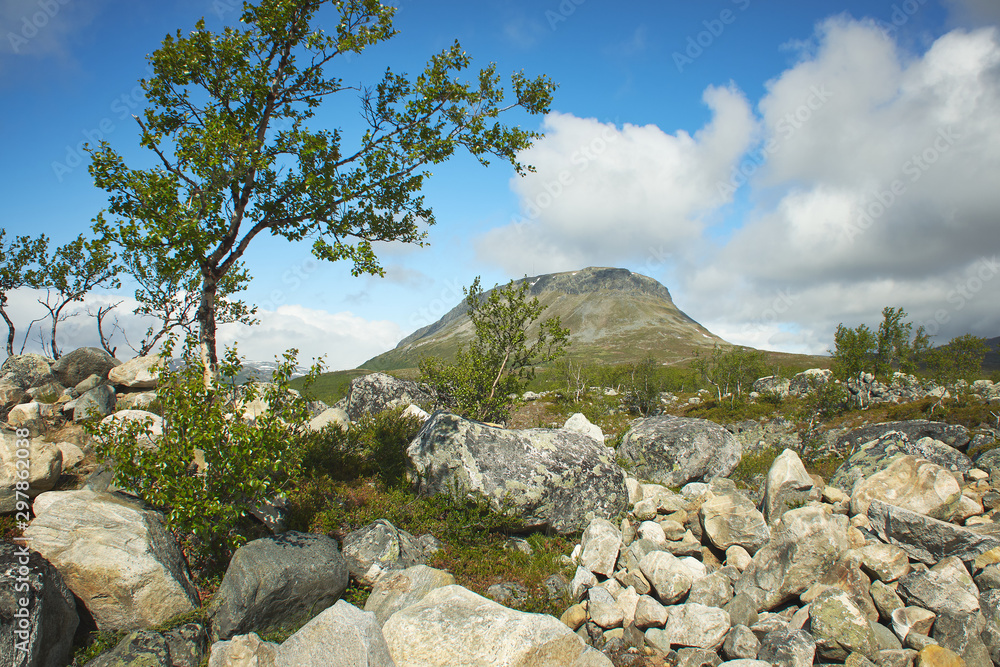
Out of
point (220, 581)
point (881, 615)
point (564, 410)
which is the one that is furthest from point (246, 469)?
point (564, 410)

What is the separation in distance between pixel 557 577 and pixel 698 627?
309 centimetres

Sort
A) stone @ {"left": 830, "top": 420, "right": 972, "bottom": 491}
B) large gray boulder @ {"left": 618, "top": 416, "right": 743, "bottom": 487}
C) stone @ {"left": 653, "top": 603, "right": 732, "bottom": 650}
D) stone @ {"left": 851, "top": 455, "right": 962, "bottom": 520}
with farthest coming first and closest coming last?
large gray boulder @ {"left": 618, "top": 416, "right": 743, "bottom": 487}, stone @ {"left": 830, "top": 420, "right": 972, "bottom": 491}, stone @ {"left": 851, "top": 455, "right": 962, "bottom": 520}, stone @ {"left": 653, "top": 603, "right": 732, "bottom": 650}

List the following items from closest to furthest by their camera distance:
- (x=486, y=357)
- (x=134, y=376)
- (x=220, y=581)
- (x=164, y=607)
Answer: (x=164, y=607) → (x=220, y=581) → (x=486, y=357) → (x=134, y=376)

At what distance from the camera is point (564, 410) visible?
2099 inches

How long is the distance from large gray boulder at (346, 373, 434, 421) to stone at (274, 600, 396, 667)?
17.7 metres

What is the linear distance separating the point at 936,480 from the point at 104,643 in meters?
17.9

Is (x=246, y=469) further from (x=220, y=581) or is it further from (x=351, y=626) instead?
(x=351, y=626)

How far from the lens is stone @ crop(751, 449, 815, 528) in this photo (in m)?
12.2

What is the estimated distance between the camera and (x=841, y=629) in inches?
295

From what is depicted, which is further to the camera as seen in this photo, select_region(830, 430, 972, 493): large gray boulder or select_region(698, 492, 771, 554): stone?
select_region(830, 430, 972, 493): large gray boulder

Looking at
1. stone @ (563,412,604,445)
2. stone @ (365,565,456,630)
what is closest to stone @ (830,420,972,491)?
stone @ (563,412,604,445)

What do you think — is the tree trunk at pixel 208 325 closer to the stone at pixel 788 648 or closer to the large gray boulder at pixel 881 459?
the stone at pixel 788 648

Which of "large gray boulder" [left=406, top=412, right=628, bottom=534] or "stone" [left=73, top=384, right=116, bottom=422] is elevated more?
"stone" [left=73, top=384, right=116, bottom=422]

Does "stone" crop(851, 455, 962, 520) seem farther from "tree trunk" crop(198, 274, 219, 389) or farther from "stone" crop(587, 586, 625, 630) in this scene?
"tree trunk" crop(198, 274, 219, 389)
